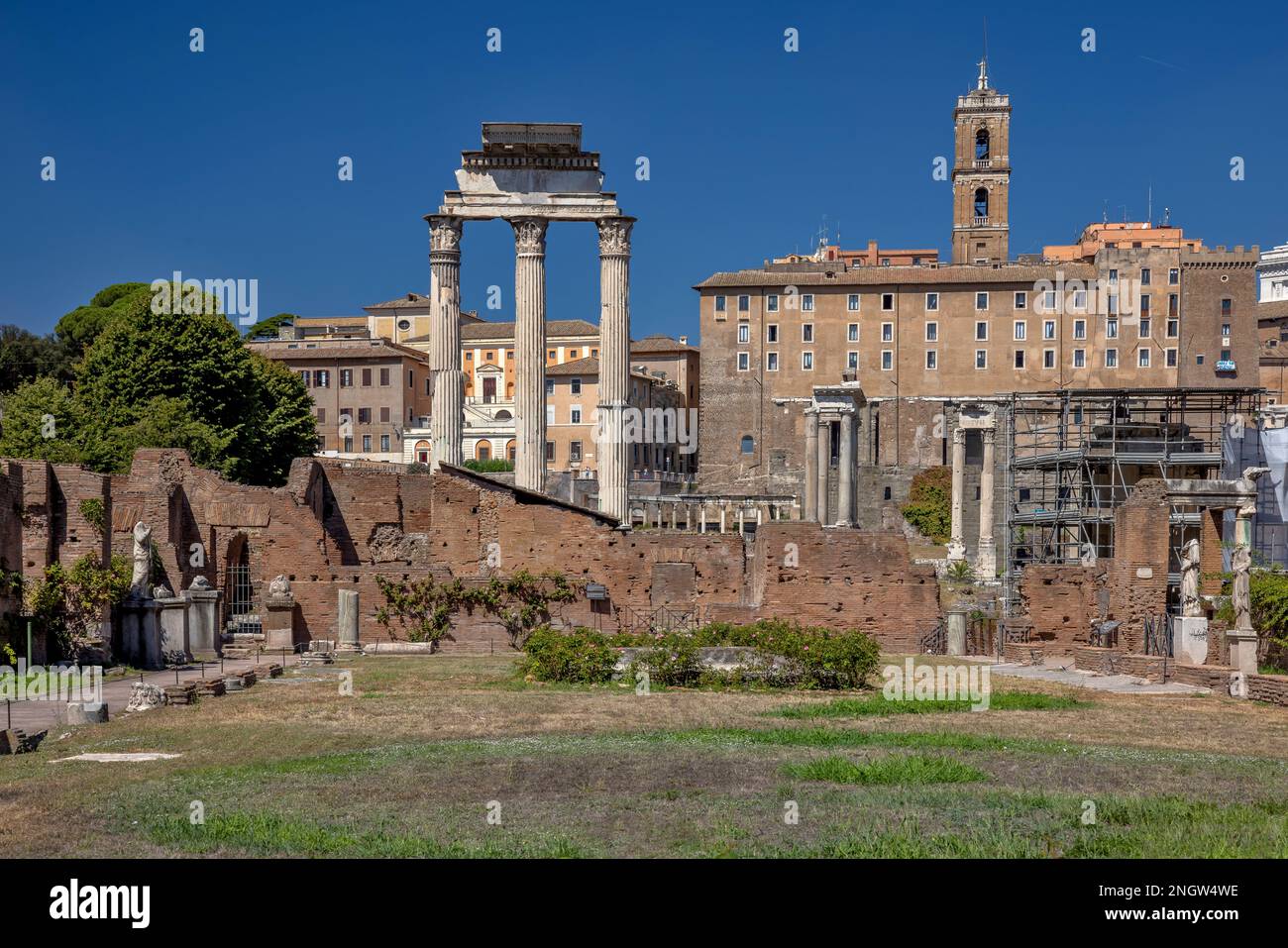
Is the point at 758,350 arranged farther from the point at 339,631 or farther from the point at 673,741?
the point at 673,741

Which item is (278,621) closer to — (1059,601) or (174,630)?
(174,630)

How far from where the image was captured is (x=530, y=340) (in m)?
62.2

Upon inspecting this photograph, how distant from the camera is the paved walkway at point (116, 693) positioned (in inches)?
766

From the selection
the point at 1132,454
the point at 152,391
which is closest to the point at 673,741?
the point at 1132,454

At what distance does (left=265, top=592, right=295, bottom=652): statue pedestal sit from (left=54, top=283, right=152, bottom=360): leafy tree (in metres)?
37.7

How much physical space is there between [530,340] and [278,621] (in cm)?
2921

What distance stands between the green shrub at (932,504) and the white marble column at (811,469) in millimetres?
7199

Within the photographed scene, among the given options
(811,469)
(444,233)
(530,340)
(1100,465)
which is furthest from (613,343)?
(811,469)

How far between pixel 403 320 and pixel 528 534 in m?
90.3

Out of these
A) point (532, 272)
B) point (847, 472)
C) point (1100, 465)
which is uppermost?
point (532, 272)

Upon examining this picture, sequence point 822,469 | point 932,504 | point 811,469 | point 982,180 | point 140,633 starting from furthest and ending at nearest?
point 982,180, point 932,504, point 811,469, point 822,469, point 140,633

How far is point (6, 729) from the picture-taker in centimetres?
1727

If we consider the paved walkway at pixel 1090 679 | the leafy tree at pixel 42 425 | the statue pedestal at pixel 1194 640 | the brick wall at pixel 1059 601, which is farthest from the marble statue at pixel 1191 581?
the leafy tree at pixel 42 425

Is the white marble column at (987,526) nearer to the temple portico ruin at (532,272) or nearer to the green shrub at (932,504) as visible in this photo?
the green shrub at (932,504)
